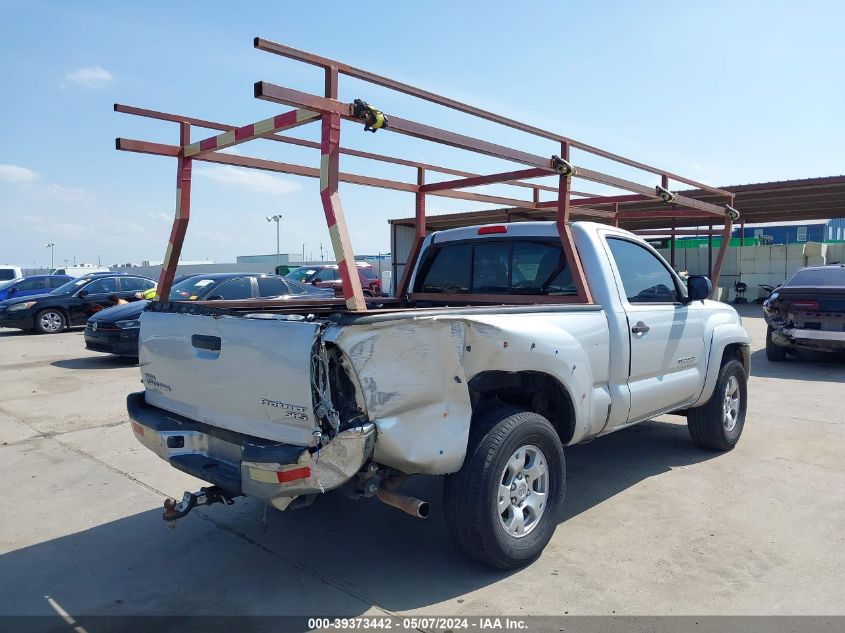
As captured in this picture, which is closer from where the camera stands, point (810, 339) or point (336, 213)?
point (336, 213)

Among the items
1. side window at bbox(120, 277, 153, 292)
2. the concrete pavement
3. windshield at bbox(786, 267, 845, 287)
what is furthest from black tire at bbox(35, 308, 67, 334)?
windshield at bbox(786, 267, 845, 287)

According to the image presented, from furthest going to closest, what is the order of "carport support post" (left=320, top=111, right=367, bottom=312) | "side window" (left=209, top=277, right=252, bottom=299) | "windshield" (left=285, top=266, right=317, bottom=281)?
"windshield" (left=285, top=266, right=317, bottom=281) → "side window" (left=209, top=277, right=252, bottom=299) → "carport support post" (left=320, top=111, right=367, bottom=312)

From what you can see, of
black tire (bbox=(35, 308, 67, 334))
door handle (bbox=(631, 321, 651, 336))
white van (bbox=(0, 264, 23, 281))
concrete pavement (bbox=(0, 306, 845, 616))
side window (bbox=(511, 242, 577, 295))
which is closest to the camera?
concrete pavement (bbox=(0, 306, 845, 616))

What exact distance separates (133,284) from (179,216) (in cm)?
1352

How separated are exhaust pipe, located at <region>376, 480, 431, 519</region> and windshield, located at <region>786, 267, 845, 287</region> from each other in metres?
9.40

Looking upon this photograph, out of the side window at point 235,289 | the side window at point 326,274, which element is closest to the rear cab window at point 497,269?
the side window at point 235,289

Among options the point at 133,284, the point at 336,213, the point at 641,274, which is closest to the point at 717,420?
the point at 641,274

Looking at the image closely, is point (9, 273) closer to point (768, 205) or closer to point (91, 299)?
point (91, 299)

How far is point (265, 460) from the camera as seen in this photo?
304 centimetres

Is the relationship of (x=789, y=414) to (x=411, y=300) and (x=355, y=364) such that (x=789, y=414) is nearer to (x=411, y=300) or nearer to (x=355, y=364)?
(x=411, y=300)

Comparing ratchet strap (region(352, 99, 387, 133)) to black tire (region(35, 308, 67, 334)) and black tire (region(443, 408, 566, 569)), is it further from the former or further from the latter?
black tire (region(35, 308, 67, 334))

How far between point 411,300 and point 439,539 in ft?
7.08

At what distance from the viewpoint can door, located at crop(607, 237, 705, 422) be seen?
15.2 feet

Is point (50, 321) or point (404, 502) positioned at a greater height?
point (404, 502)
